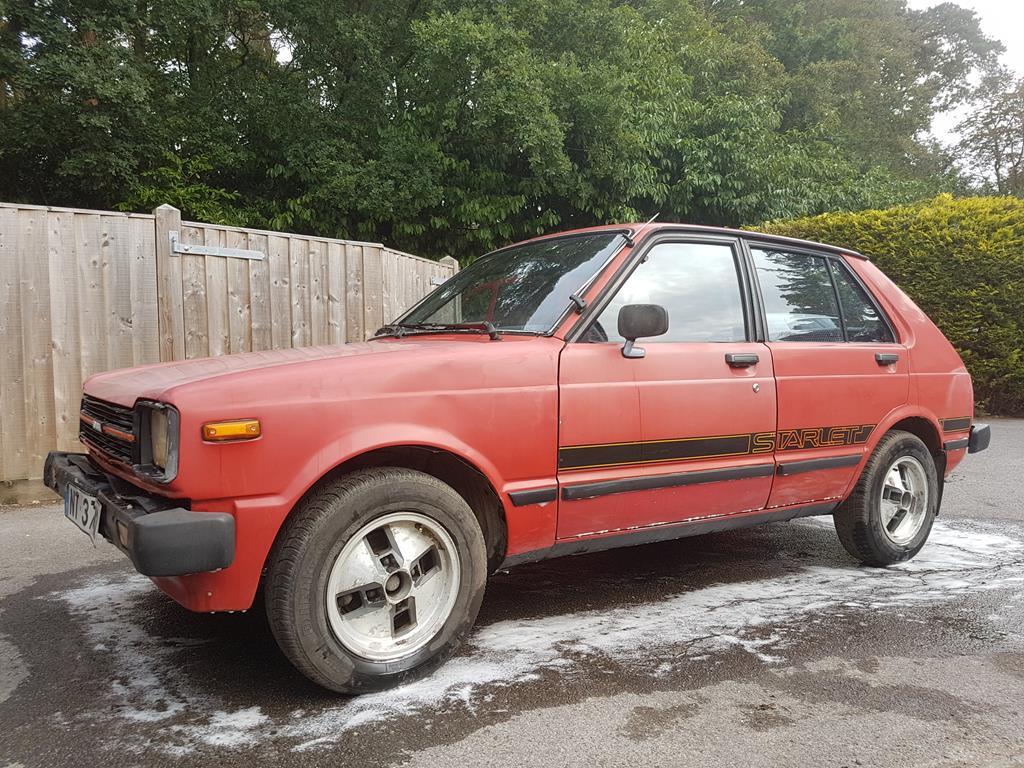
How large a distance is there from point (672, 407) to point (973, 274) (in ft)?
28.3

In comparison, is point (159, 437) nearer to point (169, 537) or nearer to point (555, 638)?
point (169, 537)

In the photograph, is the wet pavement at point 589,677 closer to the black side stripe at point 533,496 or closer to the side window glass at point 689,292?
the black side stripe at point 533,496

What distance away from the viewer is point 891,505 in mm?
4262

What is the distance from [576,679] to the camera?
2.79 metres

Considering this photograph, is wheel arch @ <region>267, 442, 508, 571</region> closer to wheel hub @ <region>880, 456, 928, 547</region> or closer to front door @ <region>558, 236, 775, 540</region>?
front door @ <region>558, 236, 775, 540</region>

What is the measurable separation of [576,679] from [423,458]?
97 cm

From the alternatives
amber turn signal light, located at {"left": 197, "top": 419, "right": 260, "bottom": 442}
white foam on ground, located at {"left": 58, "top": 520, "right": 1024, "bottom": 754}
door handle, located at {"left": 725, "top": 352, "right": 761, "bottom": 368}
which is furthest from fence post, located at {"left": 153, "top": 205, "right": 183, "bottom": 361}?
door handle, located at {"left": 725, "top": 352, "right": 761, "bottom": 368}

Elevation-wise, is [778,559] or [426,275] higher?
[426,275]

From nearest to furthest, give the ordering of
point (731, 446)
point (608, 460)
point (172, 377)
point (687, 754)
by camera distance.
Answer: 1. point (687, 754)
2. point (172, 377)
3. point (608, 460)
4. point (731, 446)

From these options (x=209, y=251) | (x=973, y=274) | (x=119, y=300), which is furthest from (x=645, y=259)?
(x=973, y=274)

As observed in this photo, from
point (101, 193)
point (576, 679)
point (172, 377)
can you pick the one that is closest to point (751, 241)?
point (576, 679)

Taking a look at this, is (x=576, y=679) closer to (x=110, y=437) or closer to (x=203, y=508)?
(x=203, y=508)

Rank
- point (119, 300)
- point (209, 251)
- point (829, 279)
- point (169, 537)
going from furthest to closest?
1. point (209, 251)
2. point (119, 300)
3. point (829, 279)
4. point (169, 537)

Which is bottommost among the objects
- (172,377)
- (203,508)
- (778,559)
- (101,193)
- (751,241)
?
(778,559)
